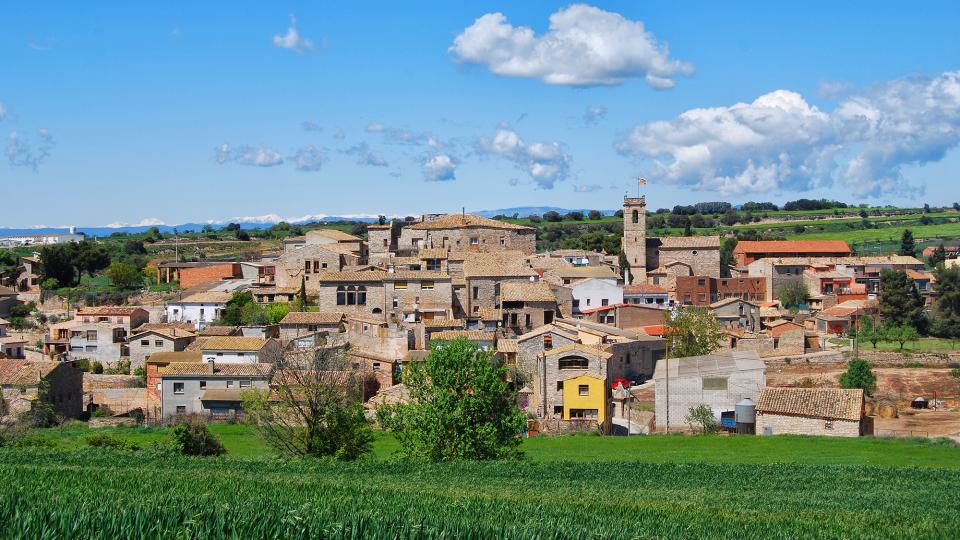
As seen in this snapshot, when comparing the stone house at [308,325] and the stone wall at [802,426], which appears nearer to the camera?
the stone wall at [802,426]

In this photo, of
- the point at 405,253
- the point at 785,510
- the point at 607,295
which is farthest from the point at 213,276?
the point at 785,510

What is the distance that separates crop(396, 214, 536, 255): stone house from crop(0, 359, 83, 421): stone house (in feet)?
106

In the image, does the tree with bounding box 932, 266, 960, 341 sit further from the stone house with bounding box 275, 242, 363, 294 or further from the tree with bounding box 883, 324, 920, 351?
the stone house with bounding box 275, 242, 363, 294

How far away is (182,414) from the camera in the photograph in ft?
162

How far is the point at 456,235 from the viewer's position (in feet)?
261

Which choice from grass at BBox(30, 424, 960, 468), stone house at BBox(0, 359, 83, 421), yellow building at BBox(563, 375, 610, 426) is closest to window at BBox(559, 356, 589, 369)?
yellow building at BBox(563, 375, 610, 426)

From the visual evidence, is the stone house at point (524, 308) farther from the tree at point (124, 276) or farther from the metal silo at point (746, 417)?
the tree at point (124, 276)

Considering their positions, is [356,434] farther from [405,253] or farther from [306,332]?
[405,253]

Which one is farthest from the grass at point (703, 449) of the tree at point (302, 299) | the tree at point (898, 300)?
the tree at point (898, 300)

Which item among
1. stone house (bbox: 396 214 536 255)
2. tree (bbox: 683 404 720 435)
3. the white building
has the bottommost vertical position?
tree (bbox: 683 404 720 435)

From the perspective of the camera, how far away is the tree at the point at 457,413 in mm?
30578

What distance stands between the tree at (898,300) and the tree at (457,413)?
51.7 meters

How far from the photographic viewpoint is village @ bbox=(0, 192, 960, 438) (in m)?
45.6

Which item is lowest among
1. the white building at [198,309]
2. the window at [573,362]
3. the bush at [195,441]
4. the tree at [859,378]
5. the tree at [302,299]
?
the tree at [859,378]
